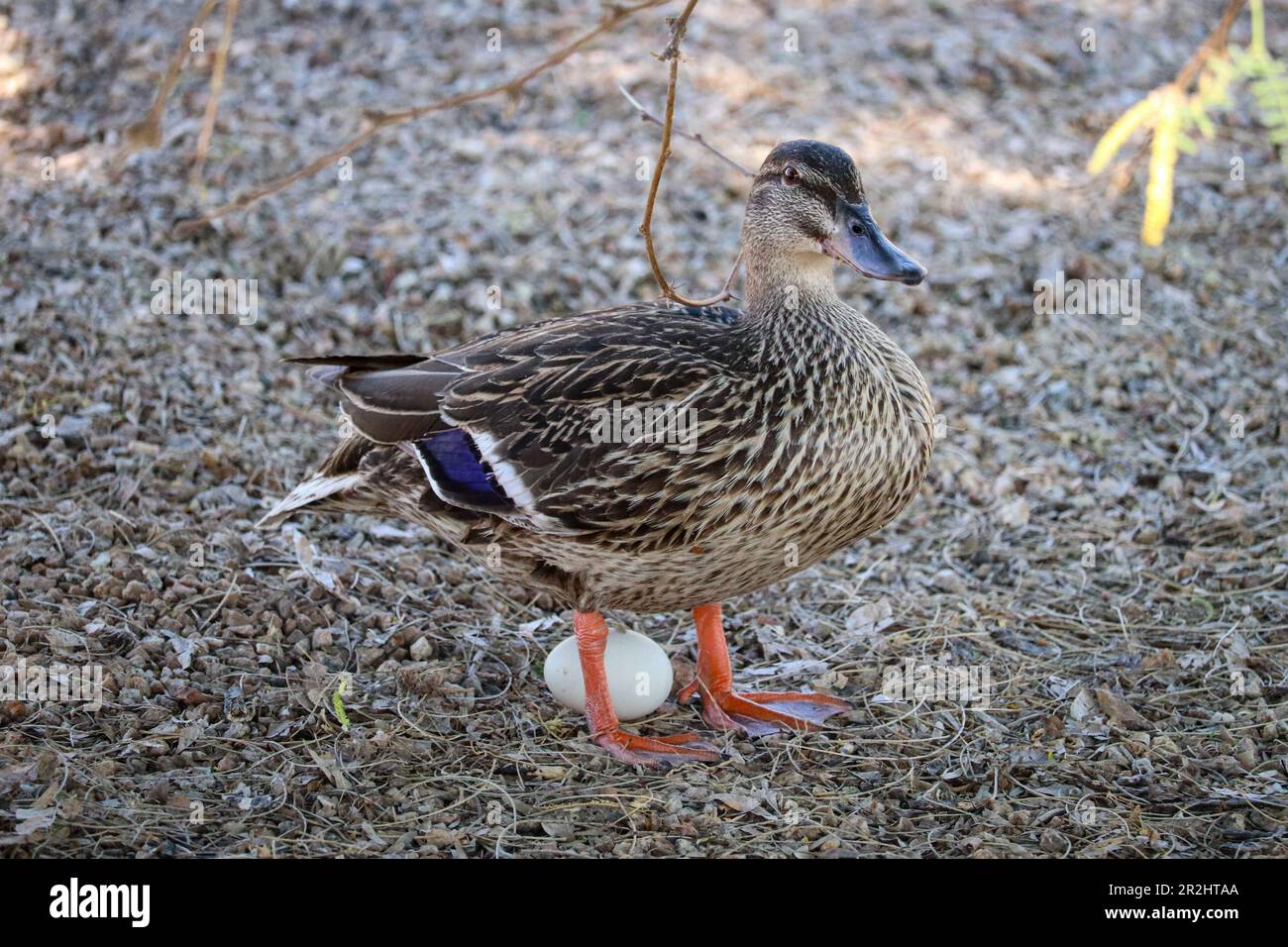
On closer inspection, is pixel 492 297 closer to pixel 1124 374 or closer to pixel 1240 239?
pixel 1124 374

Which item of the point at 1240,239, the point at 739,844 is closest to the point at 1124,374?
the point at 1240,239

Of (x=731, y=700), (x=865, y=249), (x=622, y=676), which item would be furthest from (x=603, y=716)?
(x=865, y=249)

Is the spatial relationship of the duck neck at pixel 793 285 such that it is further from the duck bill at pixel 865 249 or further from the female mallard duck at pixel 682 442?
the duck bill at pixel 865 249

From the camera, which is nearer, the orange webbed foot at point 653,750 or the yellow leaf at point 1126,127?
the yellow leaf at point 1126,127

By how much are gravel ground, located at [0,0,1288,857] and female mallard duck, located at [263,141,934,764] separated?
0.47 meters

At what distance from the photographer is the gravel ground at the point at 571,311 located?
3.73 meters

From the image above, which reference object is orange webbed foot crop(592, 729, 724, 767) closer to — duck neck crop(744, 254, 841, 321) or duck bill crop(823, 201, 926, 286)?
duck neck crop(744, 254, 841, 321)

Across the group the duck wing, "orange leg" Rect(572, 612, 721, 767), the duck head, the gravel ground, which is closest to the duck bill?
the duck head

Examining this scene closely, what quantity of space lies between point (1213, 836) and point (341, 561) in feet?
9.74

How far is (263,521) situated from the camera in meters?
4.24

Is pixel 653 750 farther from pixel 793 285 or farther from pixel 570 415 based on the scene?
pixel 793 285

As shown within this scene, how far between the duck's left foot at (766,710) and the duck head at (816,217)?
136 cm

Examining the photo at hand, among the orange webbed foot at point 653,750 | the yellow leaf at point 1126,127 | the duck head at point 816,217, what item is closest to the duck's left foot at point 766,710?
the orange webbed foot at point 653,750

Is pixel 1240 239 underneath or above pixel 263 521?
above
